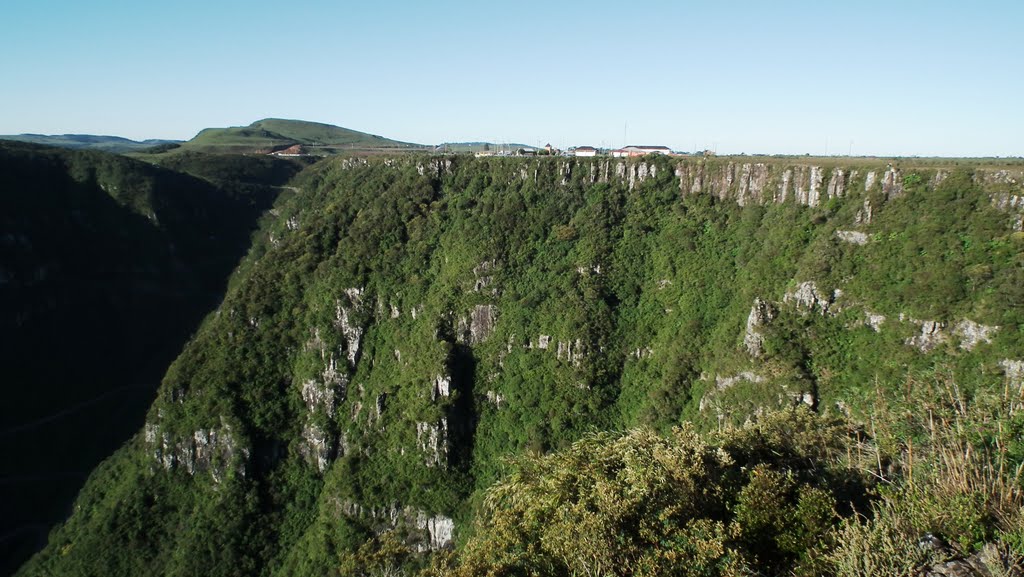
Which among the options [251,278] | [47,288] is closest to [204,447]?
[251,278]

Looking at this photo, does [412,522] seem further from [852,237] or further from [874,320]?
[852,237]

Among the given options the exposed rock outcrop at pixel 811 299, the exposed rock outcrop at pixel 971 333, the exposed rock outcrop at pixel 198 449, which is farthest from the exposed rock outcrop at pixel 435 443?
the exposed rock outcrop at pixel 971 333

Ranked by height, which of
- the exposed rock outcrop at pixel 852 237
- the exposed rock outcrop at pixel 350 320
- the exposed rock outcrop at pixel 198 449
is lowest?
the exposed rock outcrop at pixel 198 449

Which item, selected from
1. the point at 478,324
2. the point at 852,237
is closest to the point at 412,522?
the point at 478,324

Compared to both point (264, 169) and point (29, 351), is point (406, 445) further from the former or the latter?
point (264, 169)

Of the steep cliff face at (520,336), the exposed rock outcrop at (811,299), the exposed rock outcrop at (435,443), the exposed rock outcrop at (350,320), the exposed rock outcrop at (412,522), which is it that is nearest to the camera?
the steep cliff face at (520,336)

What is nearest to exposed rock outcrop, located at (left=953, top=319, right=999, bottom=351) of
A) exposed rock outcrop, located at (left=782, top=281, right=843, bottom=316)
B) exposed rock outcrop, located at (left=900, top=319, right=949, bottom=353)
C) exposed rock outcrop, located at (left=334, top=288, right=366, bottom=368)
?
exposed rock outcrop, located at (left=900, top=319, right=949, bottom=353)

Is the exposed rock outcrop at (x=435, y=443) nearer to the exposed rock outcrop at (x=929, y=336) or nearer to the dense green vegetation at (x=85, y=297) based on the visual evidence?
the dense green vegetation at (x=85, y=297)
